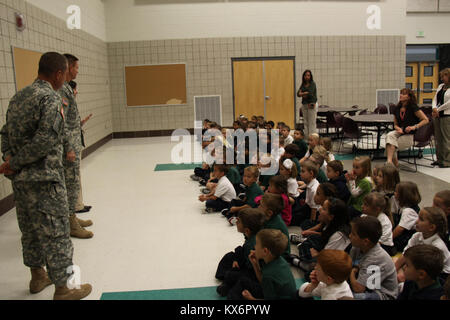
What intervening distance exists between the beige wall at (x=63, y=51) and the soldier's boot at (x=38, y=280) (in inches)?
87.9

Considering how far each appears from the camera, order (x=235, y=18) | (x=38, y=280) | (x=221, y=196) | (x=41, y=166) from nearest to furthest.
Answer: (x=41, y=166) < (x=38, y=280) < (x=221, y=196) < (x=235, y=18)

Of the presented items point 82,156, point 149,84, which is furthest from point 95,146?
point 149,84

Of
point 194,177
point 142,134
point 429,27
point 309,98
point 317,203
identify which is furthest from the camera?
point 429,27

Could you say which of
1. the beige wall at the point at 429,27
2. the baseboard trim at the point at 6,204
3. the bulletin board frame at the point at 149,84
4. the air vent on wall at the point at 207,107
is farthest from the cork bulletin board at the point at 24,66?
the beige wall at the point at 429,27

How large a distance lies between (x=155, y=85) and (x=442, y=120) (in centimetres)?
750

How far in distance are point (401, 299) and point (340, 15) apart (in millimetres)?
10440

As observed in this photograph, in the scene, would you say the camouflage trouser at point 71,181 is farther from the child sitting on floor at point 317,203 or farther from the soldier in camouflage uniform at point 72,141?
the child sitting on floor at point 317,203

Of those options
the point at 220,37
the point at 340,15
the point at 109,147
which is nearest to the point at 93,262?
the point at 109,147

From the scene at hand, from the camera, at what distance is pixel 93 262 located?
3.20 m

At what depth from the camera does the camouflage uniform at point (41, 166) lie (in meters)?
2.38

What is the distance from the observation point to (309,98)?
8.32 meters

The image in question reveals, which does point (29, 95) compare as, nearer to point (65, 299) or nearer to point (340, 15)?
point (65, 299)

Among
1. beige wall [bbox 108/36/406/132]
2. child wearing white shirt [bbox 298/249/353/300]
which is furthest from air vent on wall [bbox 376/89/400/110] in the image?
child wearing white shirt [bbox 298/249/353/300]

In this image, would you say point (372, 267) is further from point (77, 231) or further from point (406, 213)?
point (77, 231)
